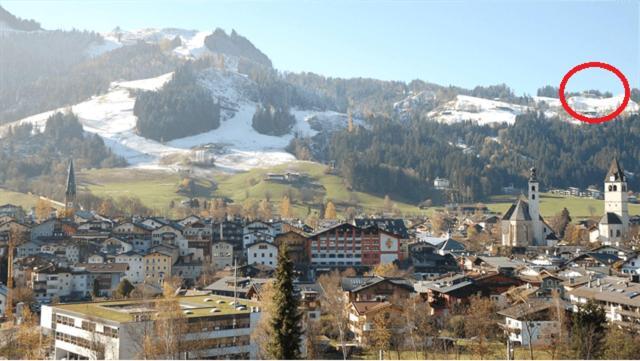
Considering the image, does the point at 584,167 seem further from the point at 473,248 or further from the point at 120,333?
the point at 120,333

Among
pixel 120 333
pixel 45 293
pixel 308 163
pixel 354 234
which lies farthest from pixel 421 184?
pixel 120 333

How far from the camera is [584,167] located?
142m

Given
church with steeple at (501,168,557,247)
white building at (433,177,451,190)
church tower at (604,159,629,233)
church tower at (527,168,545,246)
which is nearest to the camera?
church with steeple at (501,168,557,247)

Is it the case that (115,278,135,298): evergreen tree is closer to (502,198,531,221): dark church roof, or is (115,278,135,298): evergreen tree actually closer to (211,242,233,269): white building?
(211,242,233,269): white building

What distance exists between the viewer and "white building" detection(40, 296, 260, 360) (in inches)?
1016

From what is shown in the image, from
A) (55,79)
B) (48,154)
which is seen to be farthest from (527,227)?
(55,79)

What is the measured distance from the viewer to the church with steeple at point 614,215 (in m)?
72.5

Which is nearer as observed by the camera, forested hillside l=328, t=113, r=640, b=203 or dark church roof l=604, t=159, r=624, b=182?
dark church roof l=604, t=159, r=624, b=182

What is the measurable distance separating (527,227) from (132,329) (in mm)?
52443

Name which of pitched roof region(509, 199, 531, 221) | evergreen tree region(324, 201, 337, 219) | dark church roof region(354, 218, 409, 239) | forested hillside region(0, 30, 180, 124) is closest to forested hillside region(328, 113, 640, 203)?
evergreen tree region(324, 201, 337, 219)

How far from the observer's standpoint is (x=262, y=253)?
55062 mm

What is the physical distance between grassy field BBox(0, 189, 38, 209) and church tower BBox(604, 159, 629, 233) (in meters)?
62.4

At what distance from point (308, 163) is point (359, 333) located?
95.4 meters

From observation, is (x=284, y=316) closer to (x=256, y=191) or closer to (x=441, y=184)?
(x=256, y=191)
